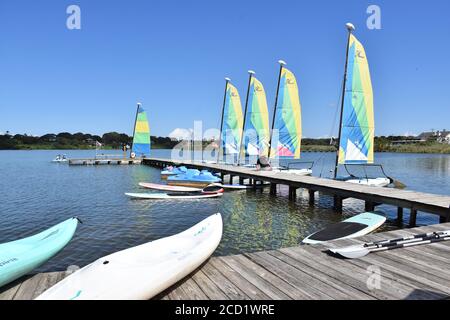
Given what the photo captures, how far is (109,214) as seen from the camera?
13.4 metres

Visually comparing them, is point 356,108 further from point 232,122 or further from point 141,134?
point 141,134

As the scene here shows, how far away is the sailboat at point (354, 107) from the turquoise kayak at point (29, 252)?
14.8m

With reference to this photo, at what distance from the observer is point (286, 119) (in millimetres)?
23000

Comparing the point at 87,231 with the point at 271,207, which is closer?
the point at 87,231

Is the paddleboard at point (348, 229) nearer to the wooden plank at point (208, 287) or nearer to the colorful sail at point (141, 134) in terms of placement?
the wooden plank at point (208, 287)

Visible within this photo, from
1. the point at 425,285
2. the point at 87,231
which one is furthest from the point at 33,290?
the point at 87,231

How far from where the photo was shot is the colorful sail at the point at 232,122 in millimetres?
28219

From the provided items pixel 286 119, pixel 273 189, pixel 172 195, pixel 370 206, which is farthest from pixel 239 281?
pixel 286 119

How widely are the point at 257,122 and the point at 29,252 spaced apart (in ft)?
72.0

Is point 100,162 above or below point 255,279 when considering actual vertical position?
below

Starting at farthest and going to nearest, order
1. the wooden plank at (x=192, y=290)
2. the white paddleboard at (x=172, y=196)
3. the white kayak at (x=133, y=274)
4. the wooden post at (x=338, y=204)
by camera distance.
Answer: the white paddleboard at (x=172, y=196) < the wooden post at (x=338, y=204) < the wooden plank at (x=192, y=290) < the white kayak at (x=133, y=274)

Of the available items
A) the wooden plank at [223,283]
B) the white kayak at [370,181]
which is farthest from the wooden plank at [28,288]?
the white kayak at [370,181]
